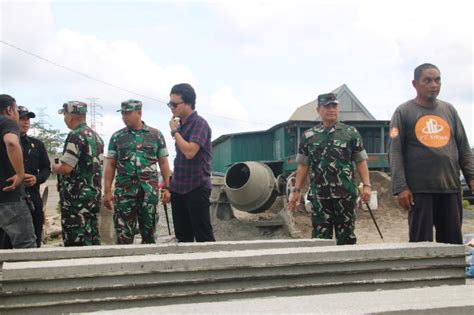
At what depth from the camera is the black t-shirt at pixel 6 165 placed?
12.5 feet

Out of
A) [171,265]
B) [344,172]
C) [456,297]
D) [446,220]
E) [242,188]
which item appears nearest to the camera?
[456,297]

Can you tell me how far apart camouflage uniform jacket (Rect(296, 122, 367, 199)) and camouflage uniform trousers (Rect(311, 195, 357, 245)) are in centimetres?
6

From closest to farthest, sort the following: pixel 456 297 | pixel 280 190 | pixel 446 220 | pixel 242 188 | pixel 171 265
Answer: pixel 456 297
pixel 171 265
pixel 446 220
pixel 242 188
pixel 280 190

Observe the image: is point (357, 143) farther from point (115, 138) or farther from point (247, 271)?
point (247, 271)

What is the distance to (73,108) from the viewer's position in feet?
15.4

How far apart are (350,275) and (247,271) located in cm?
51

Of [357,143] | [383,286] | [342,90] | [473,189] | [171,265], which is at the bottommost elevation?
[383,286]

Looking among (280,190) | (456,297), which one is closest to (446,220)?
(456,297)

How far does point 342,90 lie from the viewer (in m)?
27.7

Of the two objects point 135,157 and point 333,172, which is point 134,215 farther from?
point 333,172

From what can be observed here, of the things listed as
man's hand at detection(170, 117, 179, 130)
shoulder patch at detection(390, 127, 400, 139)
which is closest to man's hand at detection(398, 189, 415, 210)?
shoulder patch at detection(390, 127, 400, 139)

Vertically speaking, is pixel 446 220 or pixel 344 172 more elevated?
pixel 344 172

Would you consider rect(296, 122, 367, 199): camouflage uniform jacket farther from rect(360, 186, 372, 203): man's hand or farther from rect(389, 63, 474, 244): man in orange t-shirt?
rect(389, 63, 474, 244): man in orange t-shirt

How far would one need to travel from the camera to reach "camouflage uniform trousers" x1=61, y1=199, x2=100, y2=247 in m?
4.51
